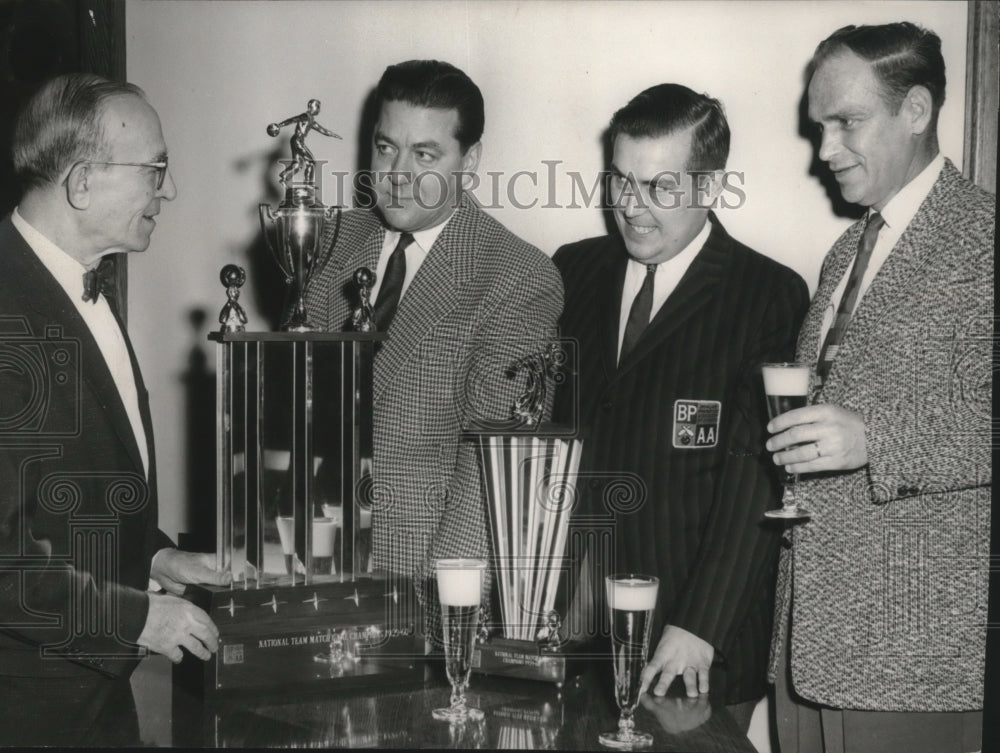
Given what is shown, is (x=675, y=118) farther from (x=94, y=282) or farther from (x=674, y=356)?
(x=94, y=282)

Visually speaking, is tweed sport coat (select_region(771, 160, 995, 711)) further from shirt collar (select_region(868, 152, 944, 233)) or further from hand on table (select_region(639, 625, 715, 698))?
hand on table (select_region(639, 625, 715, 698))

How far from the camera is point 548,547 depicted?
220 cm

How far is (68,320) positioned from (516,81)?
1.49m

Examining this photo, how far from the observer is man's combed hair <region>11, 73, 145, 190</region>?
2369mm

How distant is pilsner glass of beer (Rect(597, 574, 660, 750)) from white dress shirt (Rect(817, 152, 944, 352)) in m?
0.98

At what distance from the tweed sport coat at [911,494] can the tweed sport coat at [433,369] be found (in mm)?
752

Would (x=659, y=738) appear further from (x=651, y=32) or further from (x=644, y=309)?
(x=651, y=32)

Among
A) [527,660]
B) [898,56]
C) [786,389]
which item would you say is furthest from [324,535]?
[898,56]

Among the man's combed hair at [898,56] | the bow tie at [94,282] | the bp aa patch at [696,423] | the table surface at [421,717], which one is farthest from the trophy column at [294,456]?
the man's combed hair at [898,56]

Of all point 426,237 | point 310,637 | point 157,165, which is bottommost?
point 310,637

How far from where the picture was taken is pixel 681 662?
2244mm

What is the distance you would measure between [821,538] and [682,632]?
0.45 meters

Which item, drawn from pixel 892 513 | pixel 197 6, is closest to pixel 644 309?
pixel 892 513

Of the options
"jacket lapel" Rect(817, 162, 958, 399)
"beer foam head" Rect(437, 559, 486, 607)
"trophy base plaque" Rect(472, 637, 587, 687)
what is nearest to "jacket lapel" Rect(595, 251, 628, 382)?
"jacket lapel" Rect(817, 162, 958, 399)
